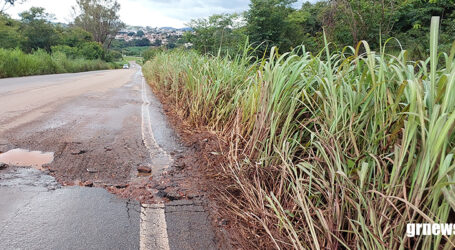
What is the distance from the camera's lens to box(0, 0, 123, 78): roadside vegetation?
1667 centimetres

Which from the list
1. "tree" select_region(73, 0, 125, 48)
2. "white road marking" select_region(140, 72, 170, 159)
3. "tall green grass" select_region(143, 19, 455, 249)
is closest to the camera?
"tall green grass" select_region(143, 19, 455, 249)

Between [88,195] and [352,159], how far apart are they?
2.22 m

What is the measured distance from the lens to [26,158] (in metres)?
3.21

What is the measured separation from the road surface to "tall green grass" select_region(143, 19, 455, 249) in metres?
0.60

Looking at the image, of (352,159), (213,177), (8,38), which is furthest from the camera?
(8,38)

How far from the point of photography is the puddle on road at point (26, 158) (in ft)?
10.00

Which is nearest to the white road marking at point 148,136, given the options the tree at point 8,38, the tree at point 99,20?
the tree at point 8,38

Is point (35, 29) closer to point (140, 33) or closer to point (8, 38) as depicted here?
point (8, 38)

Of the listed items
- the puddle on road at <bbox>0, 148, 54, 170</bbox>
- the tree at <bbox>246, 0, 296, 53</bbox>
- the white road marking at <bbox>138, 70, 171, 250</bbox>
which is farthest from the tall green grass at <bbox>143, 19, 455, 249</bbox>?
the tree at <bbox>246, 0, 296, 53</bbox>

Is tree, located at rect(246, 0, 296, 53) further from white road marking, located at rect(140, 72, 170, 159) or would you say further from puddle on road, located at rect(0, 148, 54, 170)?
puddle on road, located at rect(0, 148, 54, 170)

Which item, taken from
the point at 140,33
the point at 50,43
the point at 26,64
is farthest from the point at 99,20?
the point at 140,33

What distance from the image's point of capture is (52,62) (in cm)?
2123

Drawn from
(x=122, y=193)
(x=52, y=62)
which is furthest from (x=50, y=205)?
(x=52, y=62)

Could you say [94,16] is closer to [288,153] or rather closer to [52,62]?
[52,62]
